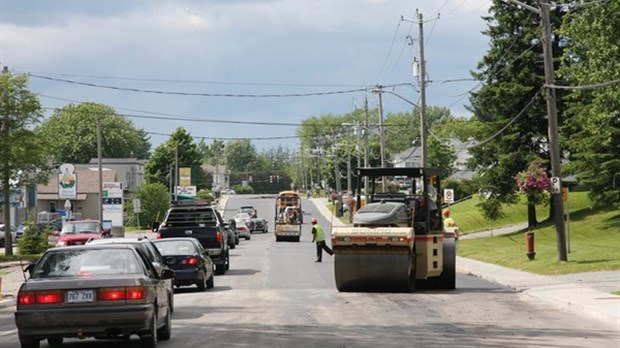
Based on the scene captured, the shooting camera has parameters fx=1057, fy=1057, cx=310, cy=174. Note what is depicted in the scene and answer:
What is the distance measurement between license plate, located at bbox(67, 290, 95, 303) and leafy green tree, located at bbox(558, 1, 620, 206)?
1272 inches

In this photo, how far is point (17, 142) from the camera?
46.5 metres

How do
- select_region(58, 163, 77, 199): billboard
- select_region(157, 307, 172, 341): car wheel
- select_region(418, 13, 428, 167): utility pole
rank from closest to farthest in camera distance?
select_region(157, 307, 172, 341): car wheel → select_region(418, 13, 428, 167): utility pole → select_region(58, 163, 77, 199): billboard

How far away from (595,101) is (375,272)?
2590 centimetres

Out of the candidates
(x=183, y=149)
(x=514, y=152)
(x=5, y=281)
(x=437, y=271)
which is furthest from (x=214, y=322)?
(x=183, y=149)

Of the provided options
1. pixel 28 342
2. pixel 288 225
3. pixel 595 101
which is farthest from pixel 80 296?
pixel 288 225

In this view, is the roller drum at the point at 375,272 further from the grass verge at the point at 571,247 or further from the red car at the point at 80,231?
the red car at the point at 80,231

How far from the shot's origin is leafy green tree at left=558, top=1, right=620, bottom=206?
149 feet

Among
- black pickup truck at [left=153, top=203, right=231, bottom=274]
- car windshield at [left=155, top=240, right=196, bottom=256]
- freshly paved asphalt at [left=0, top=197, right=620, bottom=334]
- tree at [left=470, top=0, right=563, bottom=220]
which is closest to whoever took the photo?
freshly paved asphalt at [left=0, top=197, right=620, bottom=334]

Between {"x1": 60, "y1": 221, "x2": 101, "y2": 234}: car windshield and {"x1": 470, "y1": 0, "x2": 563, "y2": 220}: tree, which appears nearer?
{"x1": 60, "y1": 221, "x2": 101, "y2": 234}: car windshield

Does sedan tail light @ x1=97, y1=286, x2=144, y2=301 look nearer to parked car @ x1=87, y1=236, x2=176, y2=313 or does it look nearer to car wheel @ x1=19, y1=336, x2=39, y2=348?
car wheel @ x1=19, y1=336, x2=39, y2=348

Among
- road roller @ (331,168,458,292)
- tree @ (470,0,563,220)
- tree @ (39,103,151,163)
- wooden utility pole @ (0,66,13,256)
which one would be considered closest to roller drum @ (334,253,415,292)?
road roller @ (331,168,458,292)

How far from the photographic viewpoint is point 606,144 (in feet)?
171

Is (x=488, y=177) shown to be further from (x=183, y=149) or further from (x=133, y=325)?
(x=183, y=149)

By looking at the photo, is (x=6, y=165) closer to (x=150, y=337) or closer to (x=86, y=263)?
(x=86, y=263)
